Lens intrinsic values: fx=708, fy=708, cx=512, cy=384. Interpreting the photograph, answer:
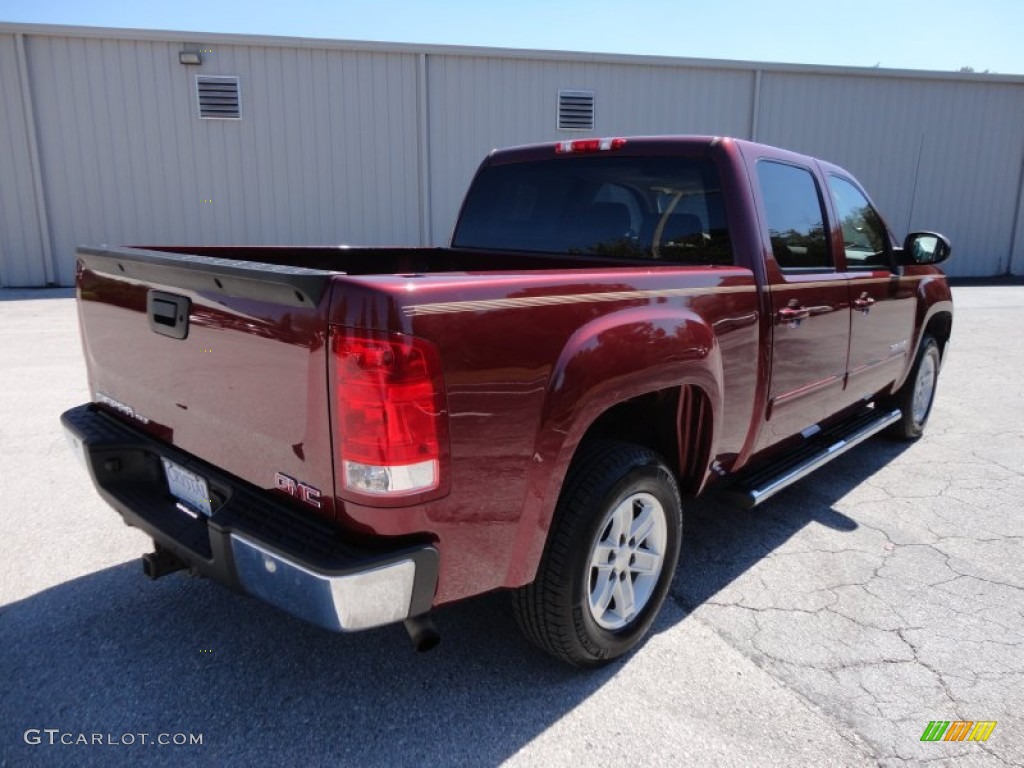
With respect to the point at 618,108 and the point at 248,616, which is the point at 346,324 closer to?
the point at 248,616

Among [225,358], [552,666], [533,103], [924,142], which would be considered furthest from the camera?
[924,142]

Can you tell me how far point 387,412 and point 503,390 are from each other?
0.34 metres

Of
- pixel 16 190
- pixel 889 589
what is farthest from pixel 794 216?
pixel 16 190

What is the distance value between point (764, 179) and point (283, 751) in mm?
2916

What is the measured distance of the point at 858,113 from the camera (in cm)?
1608

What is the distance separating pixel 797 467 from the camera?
3.45 m

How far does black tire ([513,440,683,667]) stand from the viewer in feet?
7.46

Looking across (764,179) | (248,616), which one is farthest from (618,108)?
(248,616)

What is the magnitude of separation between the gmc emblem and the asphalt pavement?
30.9 inches

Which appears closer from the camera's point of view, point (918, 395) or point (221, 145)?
point (918, 395)

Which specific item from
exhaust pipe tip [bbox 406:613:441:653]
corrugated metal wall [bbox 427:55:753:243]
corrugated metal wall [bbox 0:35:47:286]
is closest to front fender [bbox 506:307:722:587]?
exhaust pipe tip [bbox 406:613:441:653]

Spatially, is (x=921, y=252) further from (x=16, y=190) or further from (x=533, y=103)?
(x=16, y=190)

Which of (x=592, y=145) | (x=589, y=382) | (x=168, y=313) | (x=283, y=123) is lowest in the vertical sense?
(x=589, y=382)

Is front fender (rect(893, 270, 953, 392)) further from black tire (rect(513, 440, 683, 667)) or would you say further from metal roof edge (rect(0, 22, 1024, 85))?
metal roof edge (rect(0, 22, 1024, 85))
